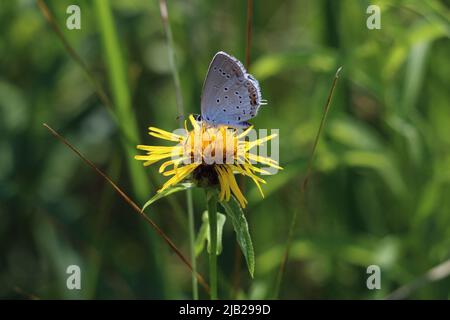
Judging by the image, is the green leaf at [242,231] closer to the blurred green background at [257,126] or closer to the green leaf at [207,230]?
the green leaf at [207,230]

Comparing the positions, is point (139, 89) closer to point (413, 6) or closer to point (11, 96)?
point (11, 96)

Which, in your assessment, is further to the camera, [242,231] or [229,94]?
[229,94]

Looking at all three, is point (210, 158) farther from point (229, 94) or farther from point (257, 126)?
point (257, 126)

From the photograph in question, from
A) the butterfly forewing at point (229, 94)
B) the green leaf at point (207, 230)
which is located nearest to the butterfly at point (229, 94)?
the butterfly forewing at point (229, 94)

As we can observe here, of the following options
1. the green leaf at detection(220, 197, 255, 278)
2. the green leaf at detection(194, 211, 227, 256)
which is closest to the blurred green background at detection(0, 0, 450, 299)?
the green leaf at detection(194, 211, 227, 256)

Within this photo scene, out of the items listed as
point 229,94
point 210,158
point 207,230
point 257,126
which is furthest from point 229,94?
point 257,126

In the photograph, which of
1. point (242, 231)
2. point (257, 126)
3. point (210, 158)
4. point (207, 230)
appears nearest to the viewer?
point (242, 231)
